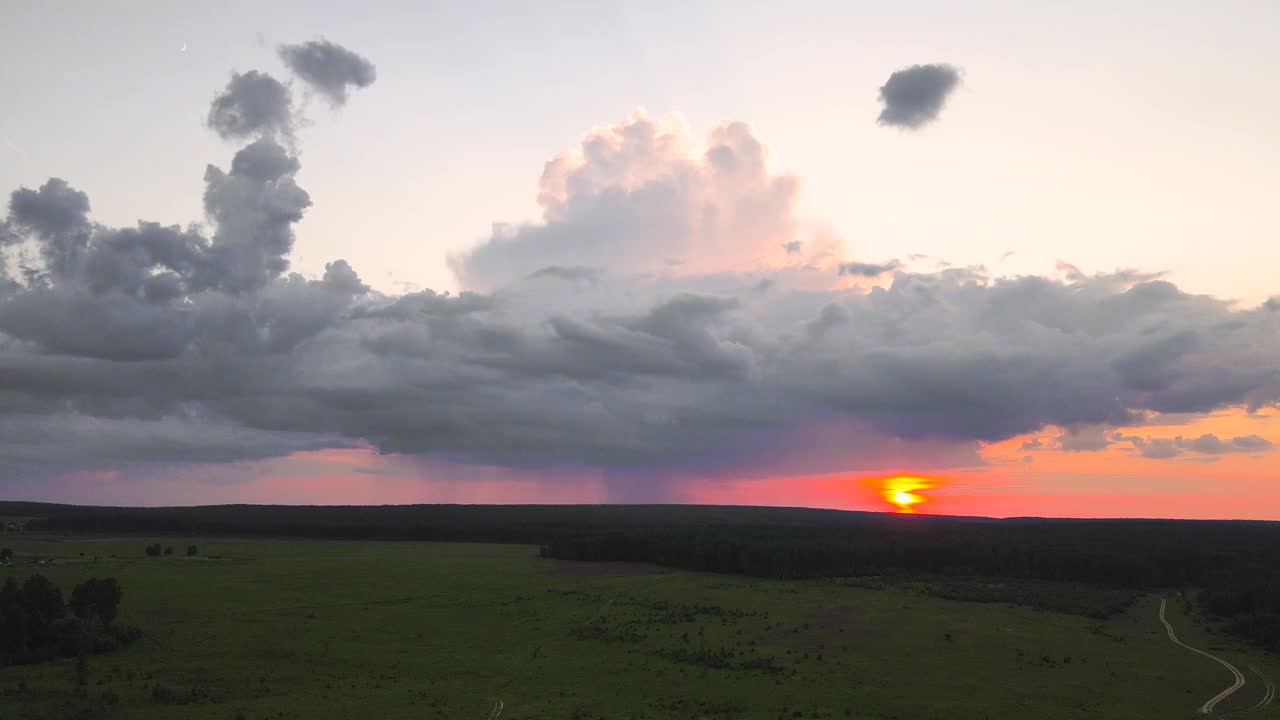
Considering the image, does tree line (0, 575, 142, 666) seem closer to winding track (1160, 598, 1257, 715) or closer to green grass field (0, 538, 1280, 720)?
green grass field (0, 538, 1280, 720)

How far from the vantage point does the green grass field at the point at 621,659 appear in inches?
2603

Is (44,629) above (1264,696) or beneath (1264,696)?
above

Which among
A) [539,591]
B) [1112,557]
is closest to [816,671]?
[539,591]

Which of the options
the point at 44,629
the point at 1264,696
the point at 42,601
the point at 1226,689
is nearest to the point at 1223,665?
the point at 1226,689

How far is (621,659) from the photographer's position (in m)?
84.3

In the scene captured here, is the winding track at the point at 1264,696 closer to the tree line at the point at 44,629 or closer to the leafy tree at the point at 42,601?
the tree line at the point at 44,629

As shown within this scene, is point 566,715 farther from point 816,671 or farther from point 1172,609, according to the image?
point 1172,609

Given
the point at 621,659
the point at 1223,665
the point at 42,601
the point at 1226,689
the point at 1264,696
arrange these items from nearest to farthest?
1. the point at 1264,696
2. the point at 1226,689
3. the point at 621,659
4. the point at 1223,665
5. the point at 42,601

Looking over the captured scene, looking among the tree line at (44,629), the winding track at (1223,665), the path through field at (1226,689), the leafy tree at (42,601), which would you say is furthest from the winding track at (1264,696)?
the leafy tree at (42,601)

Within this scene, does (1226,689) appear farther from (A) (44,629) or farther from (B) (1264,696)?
(A) (44,629)

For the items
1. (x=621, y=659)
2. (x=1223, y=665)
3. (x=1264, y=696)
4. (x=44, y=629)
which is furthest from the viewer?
(x=44, y=629)

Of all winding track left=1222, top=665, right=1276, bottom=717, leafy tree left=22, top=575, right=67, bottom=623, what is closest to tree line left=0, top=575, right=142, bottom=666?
leafy tree left=22, top=575, right=67, bottom=623

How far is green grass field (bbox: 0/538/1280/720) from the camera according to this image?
6612 cm

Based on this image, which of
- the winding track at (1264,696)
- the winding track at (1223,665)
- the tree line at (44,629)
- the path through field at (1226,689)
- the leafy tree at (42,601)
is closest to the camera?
the winding track at (1264,696)
